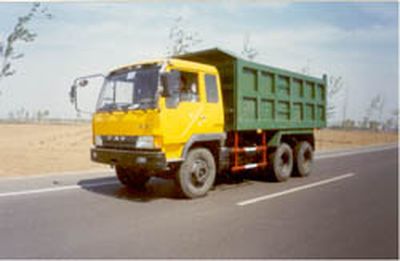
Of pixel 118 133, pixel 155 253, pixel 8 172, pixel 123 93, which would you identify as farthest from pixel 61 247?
pixel 8 172

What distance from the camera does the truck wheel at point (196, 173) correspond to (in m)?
6.51

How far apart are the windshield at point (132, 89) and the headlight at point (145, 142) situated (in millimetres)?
552

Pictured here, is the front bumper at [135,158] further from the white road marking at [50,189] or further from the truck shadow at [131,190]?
the white road marking at [50,189]

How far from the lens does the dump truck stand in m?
6.11

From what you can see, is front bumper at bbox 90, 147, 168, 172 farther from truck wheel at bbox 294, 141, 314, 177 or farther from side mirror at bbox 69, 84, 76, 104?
truck wheel at bbox 294, 141, 314, 177

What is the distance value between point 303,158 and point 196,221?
5799 millimetres

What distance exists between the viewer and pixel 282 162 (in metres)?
9.34

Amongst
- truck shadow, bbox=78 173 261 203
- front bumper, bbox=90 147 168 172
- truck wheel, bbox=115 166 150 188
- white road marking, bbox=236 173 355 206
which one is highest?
front bumper, bbox=90 147 168 172

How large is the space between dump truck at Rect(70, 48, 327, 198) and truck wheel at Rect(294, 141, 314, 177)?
57 centimetres

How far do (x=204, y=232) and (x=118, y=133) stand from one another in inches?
111

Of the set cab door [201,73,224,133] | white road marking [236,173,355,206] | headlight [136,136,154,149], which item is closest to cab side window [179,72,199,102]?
cab door [201,73,224,133]

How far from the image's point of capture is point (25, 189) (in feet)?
24.0

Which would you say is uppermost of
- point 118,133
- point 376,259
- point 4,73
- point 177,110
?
point 4,73

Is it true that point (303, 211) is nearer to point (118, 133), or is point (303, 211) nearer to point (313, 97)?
point (118, 133)
